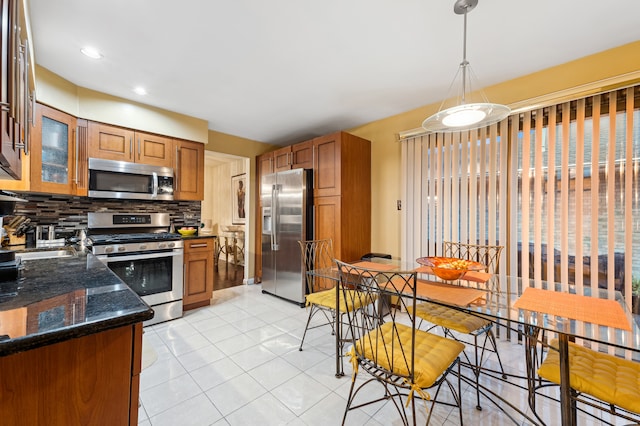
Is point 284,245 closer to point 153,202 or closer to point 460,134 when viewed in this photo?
point 153,202

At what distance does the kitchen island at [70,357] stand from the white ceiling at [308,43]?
1840 millimetres

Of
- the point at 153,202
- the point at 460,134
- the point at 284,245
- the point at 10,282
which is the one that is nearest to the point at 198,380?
the point at 10,282

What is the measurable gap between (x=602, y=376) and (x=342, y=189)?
259 cm

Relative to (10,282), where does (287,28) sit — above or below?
above

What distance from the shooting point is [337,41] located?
2.07m

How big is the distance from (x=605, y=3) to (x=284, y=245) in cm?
360

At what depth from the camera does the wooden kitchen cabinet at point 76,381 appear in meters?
0.71

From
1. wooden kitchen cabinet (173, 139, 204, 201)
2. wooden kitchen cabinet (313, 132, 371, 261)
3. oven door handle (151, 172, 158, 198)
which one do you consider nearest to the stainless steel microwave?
oven door handle (151, 172, 158, 198)

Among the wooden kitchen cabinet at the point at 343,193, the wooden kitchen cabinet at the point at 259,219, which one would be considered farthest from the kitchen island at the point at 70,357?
the wooden kitchen cabinet at the point at 259,219

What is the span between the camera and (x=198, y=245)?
337 centimetres

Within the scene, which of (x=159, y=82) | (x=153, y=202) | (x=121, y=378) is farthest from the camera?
(x=153, y=202)

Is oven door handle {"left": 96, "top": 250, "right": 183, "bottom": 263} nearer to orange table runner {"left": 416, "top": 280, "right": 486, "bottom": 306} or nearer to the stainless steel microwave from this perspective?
the stainless steel microwave

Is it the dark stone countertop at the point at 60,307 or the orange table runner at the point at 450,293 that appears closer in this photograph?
the dark stone countertop at the point at 60,307

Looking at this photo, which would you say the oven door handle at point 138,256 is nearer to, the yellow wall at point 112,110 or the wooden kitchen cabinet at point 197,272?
the wooden kitchen cabinet at point 197,272
